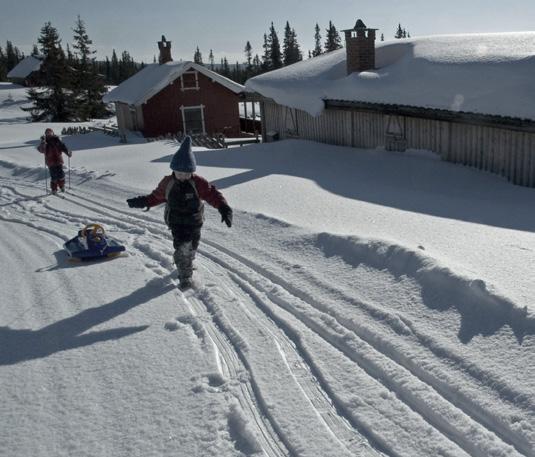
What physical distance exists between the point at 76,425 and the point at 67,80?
151 ft

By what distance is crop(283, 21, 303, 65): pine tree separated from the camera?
7669cm

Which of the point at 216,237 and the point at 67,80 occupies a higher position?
the point at 67,80

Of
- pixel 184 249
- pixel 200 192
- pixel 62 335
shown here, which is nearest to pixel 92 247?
pixel 184 249

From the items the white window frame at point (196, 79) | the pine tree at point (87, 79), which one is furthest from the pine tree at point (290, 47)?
the white window frame at point (196, 79)

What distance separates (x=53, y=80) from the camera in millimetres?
44719

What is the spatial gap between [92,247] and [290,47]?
74910 millimetres

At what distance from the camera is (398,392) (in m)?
4.05

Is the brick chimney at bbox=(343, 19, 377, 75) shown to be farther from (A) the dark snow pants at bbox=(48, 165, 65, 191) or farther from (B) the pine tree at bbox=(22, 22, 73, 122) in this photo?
(B) the pine tree at bbox=(22, 22, 73, 122)

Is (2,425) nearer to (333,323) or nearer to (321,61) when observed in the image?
(333,323)

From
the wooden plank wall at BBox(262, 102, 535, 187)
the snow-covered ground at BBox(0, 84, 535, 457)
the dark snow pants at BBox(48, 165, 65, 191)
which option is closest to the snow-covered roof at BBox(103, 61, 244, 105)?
the wooden plank wall at BBox(262, 102, 535, 187)

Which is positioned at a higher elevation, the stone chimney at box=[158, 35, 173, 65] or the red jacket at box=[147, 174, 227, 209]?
the stone chimney at box=[158, 35, 173, 65]

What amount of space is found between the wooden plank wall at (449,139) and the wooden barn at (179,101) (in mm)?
13097

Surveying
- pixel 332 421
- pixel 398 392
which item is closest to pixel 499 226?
pixel 398 392

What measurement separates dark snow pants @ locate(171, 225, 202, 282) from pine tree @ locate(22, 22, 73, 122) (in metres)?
42.2
